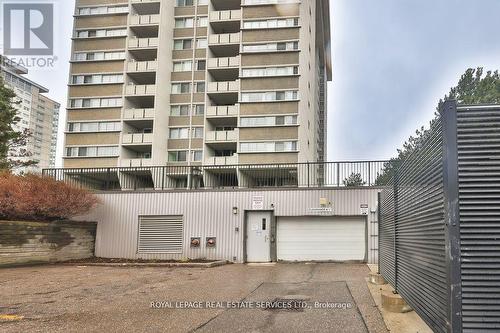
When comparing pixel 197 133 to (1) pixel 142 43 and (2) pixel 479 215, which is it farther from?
(2) pixel 479 215

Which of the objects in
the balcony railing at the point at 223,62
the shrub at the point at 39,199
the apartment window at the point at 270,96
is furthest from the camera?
the balcony railing at the point at 223,62

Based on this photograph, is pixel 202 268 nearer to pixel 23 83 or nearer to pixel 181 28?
pixel 181 28

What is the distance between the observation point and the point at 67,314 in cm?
764

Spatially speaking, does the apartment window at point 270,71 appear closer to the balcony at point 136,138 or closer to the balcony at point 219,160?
the balcony at point 219,160

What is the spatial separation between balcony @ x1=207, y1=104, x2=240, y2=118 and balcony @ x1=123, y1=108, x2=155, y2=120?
534 cm

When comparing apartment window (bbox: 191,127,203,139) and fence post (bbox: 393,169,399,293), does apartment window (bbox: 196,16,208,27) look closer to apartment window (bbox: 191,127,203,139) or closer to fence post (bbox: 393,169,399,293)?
apartment window (bbox: 191,127,203,139)

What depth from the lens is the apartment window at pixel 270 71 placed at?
39094 mm

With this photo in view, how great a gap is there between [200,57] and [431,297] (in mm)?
40151

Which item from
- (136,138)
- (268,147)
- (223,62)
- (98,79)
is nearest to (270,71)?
(223,62)

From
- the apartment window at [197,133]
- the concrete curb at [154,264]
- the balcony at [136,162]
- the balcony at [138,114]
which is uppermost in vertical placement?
the balcony at [138,114]

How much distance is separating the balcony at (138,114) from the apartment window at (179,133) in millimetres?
2551

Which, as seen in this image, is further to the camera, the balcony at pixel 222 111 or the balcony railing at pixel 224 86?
the balcony railing at pixel 224 86

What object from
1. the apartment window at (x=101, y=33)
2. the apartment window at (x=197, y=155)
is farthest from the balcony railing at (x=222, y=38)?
the apartment window at (x=197, y=155)

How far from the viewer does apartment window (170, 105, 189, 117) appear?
42.3 metres
